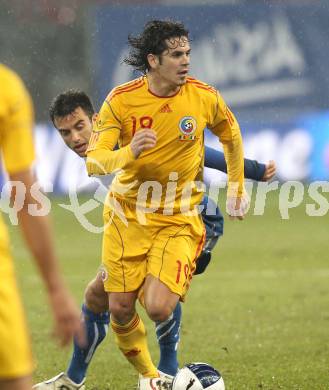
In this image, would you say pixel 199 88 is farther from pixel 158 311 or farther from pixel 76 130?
pixel 158 311

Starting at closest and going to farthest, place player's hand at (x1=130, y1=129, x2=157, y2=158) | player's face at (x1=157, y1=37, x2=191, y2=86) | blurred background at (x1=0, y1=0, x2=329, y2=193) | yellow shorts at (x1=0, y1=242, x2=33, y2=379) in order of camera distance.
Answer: yellow shorts at (x1=0, y1=242, x2=33, y2=379) → player's hand at (x1=130, y1=129, x2=157, y2=158) → player's face at (x1=157, y1=37, x2=191, y2=86) → blurred background at (x1=0, y1=0, x2=329, y2=193)

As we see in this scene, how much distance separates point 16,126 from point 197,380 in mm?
2889

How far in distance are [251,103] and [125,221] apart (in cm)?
1402

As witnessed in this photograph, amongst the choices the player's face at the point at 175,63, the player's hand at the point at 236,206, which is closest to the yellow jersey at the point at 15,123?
the player's face at the point at 175,63

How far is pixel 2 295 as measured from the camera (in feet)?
11.6

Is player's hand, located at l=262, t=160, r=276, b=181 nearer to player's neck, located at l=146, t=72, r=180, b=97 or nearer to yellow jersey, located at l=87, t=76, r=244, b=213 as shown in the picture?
yellow jersey, located at l=87, t=76, r=244, b=213

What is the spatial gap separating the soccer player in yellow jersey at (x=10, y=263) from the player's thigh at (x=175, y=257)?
8.84ft

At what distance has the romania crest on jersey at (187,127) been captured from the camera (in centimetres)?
643

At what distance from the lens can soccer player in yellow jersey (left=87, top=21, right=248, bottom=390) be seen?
636cm

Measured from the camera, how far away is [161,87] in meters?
6.46

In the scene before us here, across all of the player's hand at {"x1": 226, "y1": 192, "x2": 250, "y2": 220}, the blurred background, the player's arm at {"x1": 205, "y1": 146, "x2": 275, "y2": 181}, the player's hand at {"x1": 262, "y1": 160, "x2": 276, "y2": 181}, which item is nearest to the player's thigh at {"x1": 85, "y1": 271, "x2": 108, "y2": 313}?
the player's hand at {"x1": 226, "y1": 192, "x2": 250, "y2": 220}

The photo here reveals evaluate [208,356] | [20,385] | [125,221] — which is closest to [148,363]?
[125,221]

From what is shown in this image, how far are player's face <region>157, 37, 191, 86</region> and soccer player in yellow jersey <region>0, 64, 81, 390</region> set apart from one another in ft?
9.29

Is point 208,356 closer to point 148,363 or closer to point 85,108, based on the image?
point 148,363
